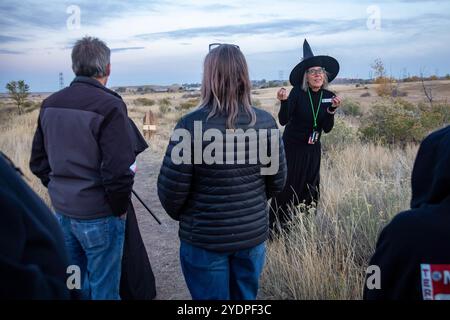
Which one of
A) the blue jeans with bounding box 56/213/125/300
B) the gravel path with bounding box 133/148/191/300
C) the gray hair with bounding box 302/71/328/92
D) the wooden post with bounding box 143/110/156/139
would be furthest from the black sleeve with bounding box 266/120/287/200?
the wooden post with bounding box 143/110/156/139

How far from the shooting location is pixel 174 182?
2.51 meters

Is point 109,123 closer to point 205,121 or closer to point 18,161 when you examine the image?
point 205,121

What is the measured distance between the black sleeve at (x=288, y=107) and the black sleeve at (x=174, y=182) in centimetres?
248

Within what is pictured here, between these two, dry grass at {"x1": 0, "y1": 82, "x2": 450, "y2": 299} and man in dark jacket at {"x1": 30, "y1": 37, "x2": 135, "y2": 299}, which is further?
dry grass at {"x1": 0, "y1": 82, "x2": 450, "y2": 299}

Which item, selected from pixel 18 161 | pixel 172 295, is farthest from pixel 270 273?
pixel 18 161

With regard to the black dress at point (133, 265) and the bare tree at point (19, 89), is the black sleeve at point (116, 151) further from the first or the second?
the bare tree at point (19, 89)

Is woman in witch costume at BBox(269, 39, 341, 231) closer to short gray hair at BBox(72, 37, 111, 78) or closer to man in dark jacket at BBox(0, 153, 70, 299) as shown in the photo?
short gray hair at BBox(72, 37, 111, 78)

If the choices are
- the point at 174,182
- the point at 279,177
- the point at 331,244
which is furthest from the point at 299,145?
the point at 174,182

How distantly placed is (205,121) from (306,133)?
8.70 feet

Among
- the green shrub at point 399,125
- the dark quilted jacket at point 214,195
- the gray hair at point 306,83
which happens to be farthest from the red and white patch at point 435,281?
the green shrub at point 399,125

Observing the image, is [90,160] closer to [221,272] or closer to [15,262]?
[221,272]

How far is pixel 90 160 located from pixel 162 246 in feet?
9.40

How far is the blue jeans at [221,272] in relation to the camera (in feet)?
8.58

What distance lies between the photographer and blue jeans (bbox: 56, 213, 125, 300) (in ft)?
9.69
